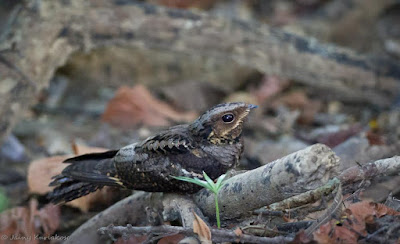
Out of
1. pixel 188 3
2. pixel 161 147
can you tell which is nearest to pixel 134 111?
pixel 188 3

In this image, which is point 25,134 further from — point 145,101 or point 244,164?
point 244,164

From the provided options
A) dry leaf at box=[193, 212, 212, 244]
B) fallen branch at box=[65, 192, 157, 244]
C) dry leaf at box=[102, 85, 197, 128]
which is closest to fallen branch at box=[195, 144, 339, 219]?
dry leaf at box=[193, 212, 212, 244]

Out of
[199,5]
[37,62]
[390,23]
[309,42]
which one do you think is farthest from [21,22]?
[390,23]

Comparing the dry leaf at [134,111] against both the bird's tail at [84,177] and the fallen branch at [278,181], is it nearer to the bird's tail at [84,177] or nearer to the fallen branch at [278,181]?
the bird's tail at [84,177]

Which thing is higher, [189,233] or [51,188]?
[51,188]

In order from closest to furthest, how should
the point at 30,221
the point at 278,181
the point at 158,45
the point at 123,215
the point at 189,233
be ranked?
the point at 278,181, the point at 189,233, the point at 123,215, the point at 30,221, the point at 158,45

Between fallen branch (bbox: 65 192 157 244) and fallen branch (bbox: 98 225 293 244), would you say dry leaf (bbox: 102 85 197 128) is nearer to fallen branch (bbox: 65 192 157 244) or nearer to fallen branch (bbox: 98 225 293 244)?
fallen branch (bbox: 65 192 157 244)

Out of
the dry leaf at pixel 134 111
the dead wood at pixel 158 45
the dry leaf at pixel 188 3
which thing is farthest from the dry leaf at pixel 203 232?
the dry leaf at pixel 188 3

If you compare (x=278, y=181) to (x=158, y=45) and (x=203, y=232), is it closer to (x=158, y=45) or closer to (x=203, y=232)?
(x=203, y=232)
